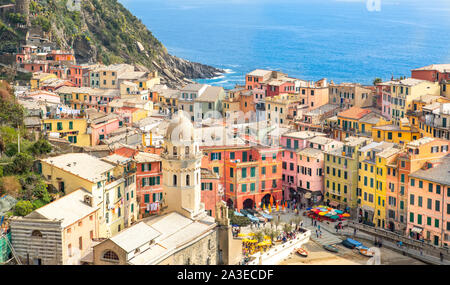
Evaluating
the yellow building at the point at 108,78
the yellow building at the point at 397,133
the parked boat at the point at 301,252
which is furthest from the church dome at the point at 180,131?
the yellow building at the point at 108,78

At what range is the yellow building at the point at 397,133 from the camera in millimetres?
74500

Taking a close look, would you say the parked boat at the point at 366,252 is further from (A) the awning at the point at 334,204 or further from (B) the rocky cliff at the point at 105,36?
(B) the rocky cliff at the point at 105,36

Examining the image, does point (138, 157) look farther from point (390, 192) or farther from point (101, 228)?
point (390, 192)

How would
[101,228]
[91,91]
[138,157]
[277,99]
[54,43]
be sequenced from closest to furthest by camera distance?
[101,228] < [138,157] < [277,99] < [91,91] < [54,43]

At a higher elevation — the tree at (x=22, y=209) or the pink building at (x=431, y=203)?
the tree at (x=22, y=209)

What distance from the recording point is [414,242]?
61469 mm

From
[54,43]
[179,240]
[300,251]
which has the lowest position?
[300,251]

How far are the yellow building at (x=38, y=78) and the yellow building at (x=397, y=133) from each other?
1662 inches

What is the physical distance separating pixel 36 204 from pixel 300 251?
21565mm

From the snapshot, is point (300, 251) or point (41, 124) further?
point (41, 124)

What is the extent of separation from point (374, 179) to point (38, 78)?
1919 inches

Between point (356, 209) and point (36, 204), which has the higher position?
point (36, 204)

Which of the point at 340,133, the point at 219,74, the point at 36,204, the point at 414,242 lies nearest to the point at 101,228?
the point at 36,204

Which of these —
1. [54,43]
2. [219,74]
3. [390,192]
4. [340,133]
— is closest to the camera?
[390,192]
